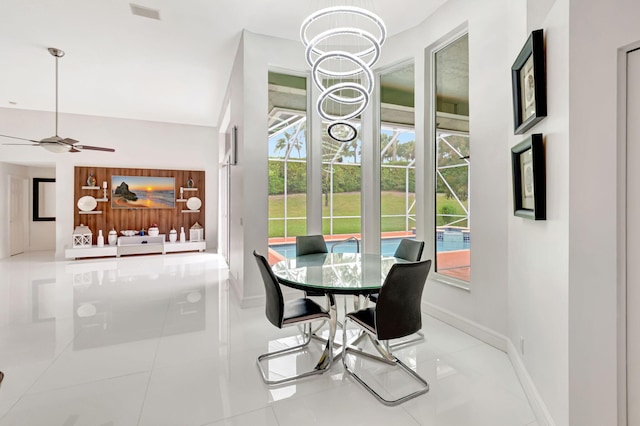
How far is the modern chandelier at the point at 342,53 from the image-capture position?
2.30 meters

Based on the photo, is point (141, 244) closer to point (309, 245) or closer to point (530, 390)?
point (309, 245)

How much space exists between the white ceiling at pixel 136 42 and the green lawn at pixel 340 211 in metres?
2.18

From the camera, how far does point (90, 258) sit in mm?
7246

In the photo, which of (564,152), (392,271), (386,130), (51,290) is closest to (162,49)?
(386,130)

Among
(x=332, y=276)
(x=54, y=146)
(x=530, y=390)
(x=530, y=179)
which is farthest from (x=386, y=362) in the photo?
(x=54, y=146)

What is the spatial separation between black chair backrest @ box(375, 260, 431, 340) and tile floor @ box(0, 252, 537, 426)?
1.51 feet

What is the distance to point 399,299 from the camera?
2.06m

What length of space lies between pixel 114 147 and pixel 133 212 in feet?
5.47

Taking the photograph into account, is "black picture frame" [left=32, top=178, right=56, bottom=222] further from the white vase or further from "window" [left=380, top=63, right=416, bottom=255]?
"window" [left=380, top=63, right=416, bottom=255]

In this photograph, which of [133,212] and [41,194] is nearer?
[133,212]

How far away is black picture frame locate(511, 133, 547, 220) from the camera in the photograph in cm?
182

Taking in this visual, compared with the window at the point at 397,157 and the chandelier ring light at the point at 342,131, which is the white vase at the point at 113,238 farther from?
the chandelier ring light at the point at 342,131
